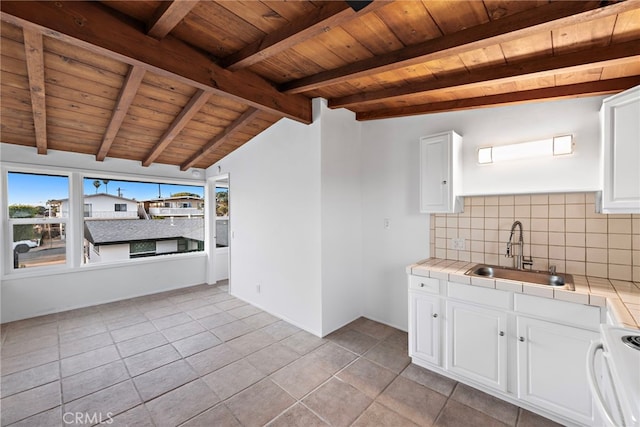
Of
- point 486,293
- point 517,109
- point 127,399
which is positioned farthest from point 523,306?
point 127,399

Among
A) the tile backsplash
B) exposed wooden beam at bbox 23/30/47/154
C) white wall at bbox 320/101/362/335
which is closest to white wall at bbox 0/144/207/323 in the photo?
exposed wooden beam at bbox 23/30/47/154

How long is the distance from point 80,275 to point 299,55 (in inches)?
178

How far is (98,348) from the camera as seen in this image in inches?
110

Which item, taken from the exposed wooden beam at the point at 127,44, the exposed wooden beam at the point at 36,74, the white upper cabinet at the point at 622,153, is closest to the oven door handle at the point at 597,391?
the white upper cabinet at the point at 622,153

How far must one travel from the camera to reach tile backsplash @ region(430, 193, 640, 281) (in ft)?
6.44

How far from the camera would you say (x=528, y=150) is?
2244 millimetres

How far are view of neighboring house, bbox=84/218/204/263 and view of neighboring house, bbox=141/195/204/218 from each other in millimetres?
118

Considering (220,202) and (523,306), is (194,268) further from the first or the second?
(523,306)

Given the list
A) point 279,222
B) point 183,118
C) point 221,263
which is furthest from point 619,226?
point 221,263

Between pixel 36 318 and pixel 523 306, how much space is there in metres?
5.61

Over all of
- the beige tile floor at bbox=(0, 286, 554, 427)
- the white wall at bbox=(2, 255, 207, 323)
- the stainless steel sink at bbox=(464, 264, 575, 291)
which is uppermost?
the stainless steel sink at bbox=(464, 264, 575, 291)

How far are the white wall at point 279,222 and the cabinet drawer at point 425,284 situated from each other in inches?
40.8

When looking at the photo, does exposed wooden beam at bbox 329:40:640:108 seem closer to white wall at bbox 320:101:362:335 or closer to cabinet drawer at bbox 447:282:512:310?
white wall at bbox 320:101:362:335

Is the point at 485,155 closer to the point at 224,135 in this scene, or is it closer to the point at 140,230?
the point at 224,135
